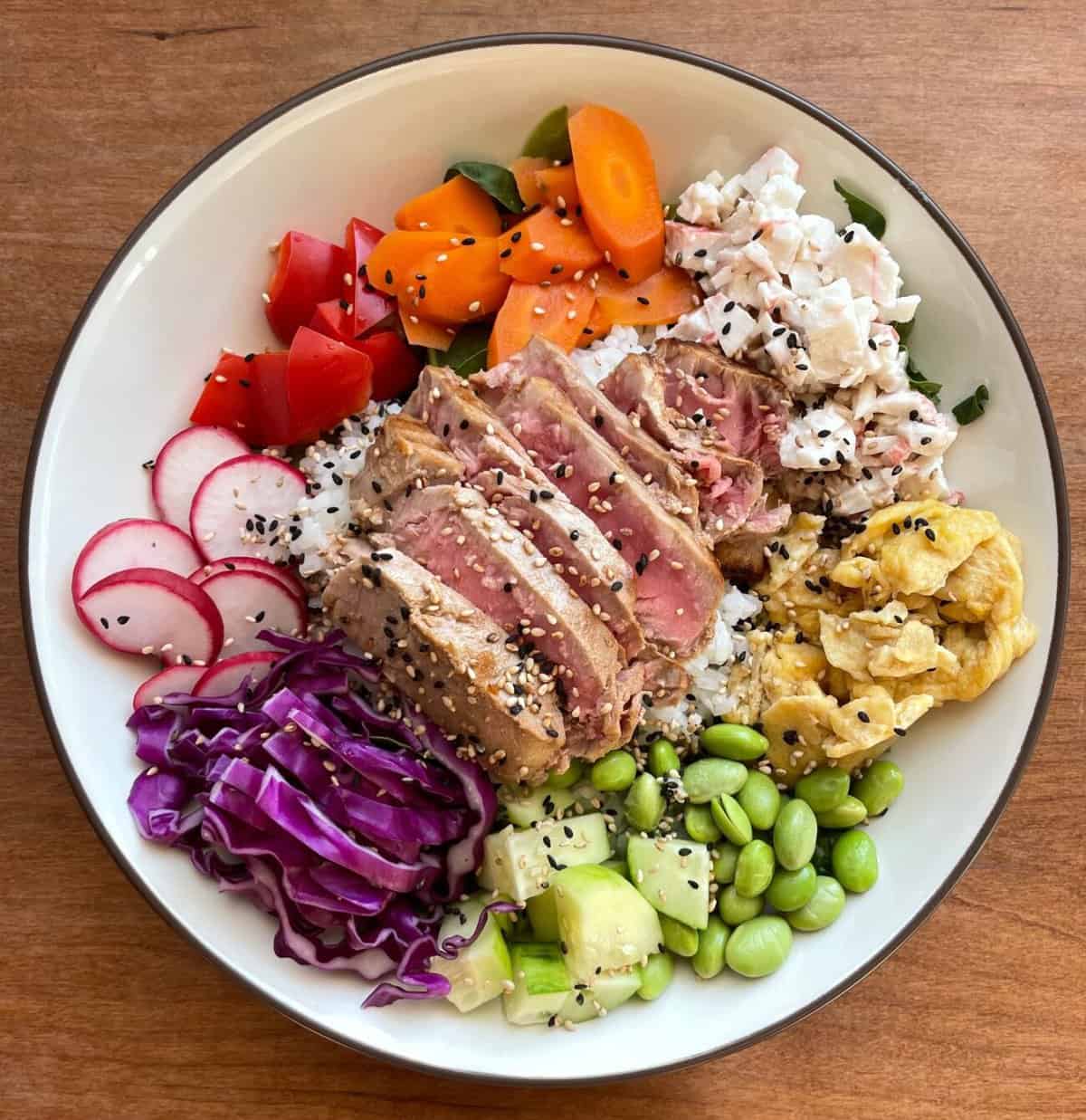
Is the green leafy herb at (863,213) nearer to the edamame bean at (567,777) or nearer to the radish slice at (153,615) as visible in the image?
the edamame bean at (567,777)

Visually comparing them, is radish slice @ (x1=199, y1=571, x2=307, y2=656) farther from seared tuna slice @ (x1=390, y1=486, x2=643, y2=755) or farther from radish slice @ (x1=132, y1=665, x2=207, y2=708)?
seared tuna slice @ (x1=390, y1=486, x2=643, y2=755)

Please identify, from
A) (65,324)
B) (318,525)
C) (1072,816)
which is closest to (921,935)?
(1072,816)

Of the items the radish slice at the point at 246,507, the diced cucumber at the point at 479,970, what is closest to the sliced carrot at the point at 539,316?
the radish slice at the point at 246,507

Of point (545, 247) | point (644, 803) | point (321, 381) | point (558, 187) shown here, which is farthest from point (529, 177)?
point (644, 803)

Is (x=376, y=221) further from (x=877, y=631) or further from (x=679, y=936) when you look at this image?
(x=679, y=936)

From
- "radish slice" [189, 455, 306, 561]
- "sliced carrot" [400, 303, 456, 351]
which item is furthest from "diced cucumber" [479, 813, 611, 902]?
"sliced carrot" [400, 303, 456, 351]

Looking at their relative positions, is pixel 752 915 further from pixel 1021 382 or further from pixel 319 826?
pixel 1021 382

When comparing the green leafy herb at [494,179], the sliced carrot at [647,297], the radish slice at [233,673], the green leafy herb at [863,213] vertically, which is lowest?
the radish slice at [233,673]
